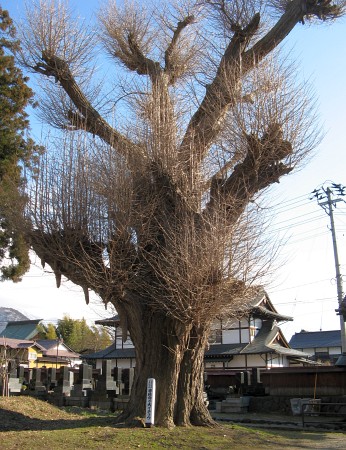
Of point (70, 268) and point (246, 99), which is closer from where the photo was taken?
point (70, 268)

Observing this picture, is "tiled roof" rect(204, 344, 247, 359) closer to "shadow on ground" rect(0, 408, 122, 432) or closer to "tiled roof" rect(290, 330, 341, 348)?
"shadow on ground" rect(0, 408, 122, 432)

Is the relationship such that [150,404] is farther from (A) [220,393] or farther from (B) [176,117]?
(A) [220,393]

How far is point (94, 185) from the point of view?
11.1m

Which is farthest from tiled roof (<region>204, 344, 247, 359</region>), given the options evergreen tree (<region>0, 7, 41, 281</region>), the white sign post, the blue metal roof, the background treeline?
the background treeline

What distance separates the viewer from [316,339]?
56.2m

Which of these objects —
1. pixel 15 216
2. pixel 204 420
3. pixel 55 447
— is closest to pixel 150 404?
pixel 204 420

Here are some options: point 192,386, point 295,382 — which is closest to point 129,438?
point 192,386

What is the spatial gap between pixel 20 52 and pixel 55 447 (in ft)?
33.6

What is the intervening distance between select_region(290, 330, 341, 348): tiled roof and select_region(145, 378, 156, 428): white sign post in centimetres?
4734

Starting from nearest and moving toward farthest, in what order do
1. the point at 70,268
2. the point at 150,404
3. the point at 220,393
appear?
the point at 150,404, the point at 70,268, the point at 220,393

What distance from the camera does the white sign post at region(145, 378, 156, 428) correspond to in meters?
10.2

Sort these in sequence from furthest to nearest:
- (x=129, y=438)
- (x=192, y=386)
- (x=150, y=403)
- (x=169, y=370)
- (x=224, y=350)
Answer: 1. (x=224, y=350)
2. (x=192, y=386)
3. (x=169, y=370)
4. (x=150, y=403)
5. (x=129, y=438)

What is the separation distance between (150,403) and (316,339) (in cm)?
4988

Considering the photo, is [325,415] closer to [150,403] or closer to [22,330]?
[150,403]
